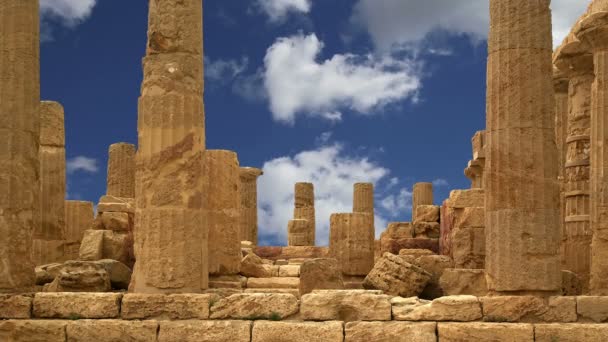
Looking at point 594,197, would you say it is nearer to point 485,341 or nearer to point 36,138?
point 485,341

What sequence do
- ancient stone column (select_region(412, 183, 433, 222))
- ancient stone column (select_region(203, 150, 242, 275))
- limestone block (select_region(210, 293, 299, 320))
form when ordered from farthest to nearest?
ancient stone column (select_region(412, 183, 433, 222))
ancient stone column (select_region(203, 150, 242, 275))
limestone block (select_region(210, 293, 299, 320))

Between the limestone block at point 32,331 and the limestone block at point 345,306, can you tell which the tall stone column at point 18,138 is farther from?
the limestone block at point 345,306

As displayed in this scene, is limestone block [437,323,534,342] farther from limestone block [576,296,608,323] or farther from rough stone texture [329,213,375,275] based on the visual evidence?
rough stone texture [329,213,375,275]

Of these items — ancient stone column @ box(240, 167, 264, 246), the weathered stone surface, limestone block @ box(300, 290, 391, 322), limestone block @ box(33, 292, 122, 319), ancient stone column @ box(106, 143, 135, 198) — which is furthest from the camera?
ancient stone column @ box(240, 167, 264, 246)

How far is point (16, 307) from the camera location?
1330cm

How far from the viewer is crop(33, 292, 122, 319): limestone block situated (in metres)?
13.1

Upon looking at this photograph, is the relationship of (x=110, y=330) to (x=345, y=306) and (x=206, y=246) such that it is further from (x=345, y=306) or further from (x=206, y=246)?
(x=345, y=306)

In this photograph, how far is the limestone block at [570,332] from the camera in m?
11.9

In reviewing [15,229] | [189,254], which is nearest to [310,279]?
[189,254]

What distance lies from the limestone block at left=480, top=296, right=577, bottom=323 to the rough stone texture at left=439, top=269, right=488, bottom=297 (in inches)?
84.1

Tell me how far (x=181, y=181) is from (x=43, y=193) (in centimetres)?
926

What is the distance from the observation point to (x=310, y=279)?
52.5 ft

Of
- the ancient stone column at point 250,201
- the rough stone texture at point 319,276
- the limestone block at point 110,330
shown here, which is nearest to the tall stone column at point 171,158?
the limestone block at point 110,330

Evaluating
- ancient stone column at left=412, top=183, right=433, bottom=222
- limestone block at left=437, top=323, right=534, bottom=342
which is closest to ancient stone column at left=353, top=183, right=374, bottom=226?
ancient stone column at left=412, top=183, right=433, bottom=222
